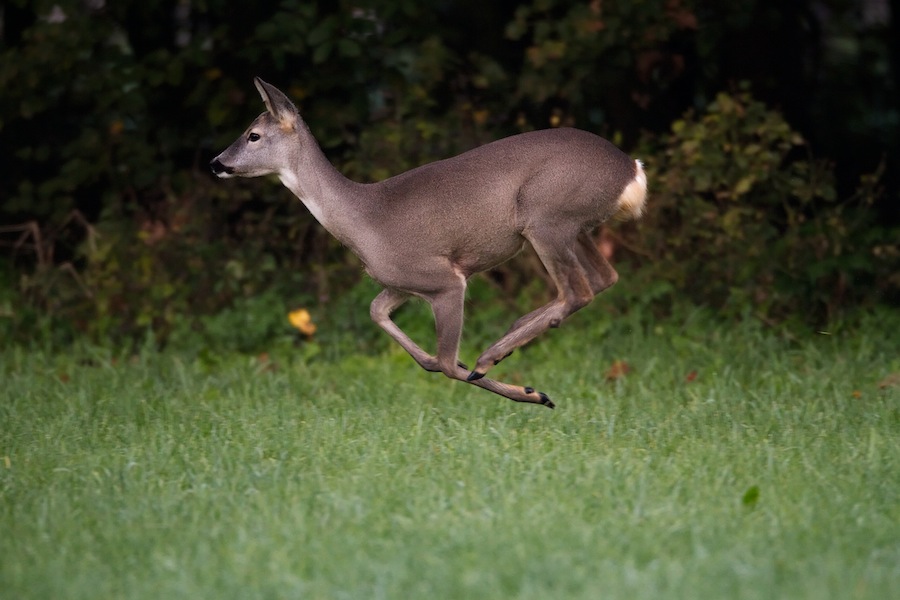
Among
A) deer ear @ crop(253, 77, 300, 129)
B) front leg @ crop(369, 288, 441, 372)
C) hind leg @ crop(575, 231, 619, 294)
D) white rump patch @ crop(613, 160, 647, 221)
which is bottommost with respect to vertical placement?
front leg @ crop(369, 288, 441, 372)

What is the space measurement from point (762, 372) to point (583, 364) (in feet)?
3.53

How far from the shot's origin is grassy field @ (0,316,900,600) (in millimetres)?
4105

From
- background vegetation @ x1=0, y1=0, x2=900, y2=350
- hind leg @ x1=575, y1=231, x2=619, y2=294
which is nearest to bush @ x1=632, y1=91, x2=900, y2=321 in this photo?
background vegetation @ x1=0, y1=0, x2=900, y2=350

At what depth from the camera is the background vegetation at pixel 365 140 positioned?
939 cm

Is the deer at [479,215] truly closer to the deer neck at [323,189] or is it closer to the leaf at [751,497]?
the deer neck at [323,189]

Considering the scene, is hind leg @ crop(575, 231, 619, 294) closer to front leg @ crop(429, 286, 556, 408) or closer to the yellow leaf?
front leg @ crop(429, 286, 556, 408)

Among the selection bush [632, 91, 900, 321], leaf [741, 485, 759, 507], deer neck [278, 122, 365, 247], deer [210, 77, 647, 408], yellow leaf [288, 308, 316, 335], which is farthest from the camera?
yellow leaf [288, 308, 316, 335]

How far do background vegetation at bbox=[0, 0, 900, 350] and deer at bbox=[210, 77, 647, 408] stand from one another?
267cm

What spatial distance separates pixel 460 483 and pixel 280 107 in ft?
8.09

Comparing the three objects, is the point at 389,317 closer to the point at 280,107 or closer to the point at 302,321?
the point at 280,107

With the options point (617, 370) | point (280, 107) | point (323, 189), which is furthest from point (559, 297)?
point (280, 107)

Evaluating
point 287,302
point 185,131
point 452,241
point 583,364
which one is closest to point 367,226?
point 452,241

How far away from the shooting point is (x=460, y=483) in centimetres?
511

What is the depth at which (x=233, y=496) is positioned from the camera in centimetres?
507
